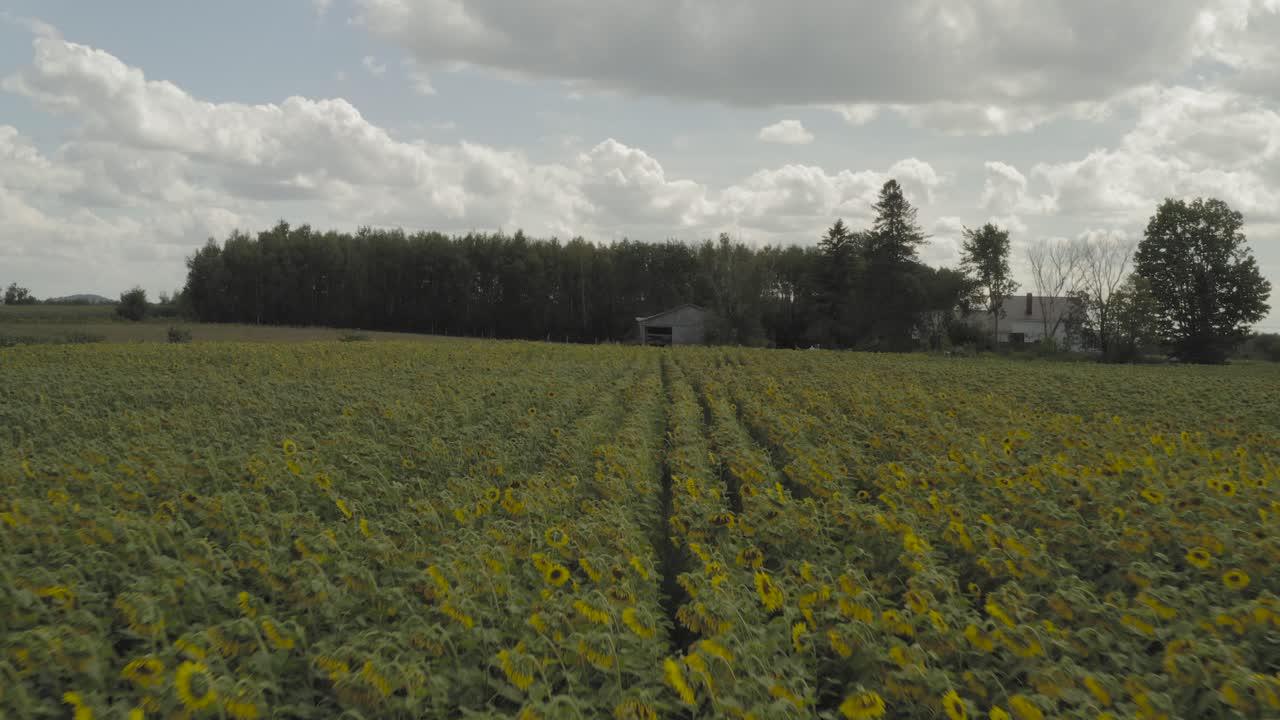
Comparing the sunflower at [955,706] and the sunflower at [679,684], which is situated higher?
the sunflower at [679,684]

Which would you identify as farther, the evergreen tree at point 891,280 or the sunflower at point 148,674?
the evergreen tree at point 891,280

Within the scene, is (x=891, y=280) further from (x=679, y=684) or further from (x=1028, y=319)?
(x=679, y=684)

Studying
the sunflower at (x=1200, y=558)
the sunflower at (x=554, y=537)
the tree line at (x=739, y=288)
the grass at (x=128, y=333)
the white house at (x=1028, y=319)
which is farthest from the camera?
the white house at (x=1028, y=319)

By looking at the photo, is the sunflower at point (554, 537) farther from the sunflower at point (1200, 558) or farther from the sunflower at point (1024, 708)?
the sunflower at point (1200, 558)

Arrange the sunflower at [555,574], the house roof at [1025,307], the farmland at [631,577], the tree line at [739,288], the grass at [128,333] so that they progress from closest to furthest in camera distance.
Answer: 1. the farmland at [631,577]
2. the sunflower at [555,574]
3. the grass at [128,333]
4. the tree line at [739,288]
5. the house roof at [1025,307]

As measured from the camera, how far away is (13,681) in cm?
351

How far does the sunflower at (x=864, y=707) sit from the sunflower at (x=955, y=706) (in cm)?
29

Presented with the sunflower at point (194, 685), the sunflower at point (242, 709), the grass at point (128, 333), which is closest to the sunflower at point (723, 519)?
the sunflower at point (242, 709)

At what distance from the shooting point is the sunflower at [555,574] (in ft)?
14.7

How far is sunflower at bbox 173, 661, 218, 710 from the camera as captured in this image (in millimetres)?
3023

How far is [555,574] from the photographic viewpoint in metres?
4.65

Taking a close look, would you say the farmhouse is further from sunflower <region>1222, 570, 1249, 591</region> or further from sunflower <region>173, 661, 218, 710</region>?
sunflower <region>173, 661, 218, 710</region>

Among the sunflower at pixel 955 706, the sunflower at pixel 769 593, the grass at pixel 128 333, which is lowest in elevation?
the sunflower at pixel 955 706

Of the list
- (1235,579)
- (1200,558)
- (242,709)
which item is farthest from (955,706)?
(242,709)
